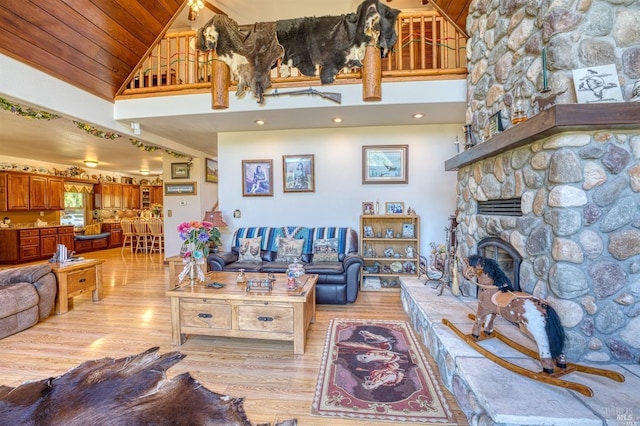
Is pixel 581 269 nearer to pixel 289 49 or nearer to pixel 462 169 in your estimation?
pixel 462 169

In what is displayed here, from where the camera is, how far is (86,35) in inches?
125

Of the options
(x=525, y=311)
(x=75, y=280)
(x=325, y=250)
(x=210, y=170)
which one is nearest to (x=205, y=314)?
(x=325, y=250)

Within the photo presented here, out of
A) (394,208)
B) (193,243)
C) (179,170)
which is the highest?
(179,170)

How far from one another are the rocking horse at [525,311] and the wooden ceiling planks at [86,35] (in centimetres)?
444

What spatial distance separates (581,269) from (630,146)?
78 cm

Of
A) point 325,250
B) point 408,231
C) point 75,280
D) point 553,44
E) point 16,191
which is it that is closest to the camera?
point 553,44

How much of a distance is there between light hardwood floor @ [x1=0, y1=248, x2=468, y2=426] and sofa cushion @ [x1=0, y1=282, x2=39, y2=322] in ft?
0.84

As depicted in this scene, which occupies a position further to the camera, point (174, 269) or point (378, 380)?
point (174, 269)

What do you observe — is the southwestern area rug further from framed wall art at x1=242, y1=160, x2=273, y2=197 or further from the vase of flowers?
framed wall art at x1=242, y1=160, x2=273, y2=197

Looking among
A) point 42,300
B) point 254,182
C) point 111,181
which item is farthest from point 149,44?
point 111,181

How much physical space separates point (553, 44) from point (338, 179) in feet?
10.4

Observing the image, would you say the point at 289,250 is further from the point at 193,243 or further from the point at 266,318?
the point at 266,318

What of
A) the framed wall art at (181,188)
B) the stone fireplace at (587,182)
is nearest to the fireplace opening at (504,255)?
the stone fireplace at (587,182)

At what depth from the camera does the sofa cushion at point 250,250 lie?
423 centimetres
